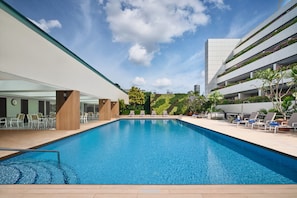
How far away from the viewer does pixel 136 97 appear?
29.0 meters

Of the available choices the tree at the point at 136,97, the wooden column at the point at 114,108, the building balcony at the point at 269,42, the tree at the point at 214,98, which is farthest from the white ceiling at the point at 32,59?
the building balcony at the point at 269,42

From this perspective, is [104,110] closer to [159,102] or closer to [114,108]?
[114,108]

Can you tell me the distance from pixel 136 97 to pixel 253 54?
17.2 meters

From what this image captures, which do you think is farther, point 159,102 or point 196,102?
point 159,102

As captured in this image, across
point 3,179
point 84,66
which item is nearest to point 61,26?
point 84,66

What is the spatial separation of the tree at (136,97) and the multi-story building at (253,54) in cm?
1204

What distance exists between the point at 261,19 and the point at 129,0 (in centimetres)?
2284

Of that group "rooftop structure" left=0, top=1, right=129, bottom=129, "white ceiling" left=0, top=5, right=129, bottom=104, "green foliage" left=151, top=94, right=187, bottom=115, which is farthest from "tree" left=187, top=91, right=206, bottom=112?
"white ceiling" left=0, top=5, right=129, bottom=104

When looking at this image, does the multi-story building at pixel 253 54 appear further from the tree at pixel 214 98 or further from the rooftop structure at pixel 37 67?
the rooftop structure at pixel 37 67

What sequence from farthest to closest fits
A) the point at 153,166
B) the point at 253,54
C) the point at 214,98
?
the point at 253,54, the point at 214,98, the point at 153,166

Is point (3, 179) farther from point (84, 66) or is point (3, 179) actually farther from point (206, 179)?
point (84, 66)

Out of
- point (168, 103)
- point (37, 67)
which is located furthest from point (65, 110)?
point (168, 103)

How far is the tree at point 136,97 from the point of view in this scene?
95.2 feet

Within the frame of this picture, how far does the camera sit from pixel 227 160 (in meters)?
5.44
